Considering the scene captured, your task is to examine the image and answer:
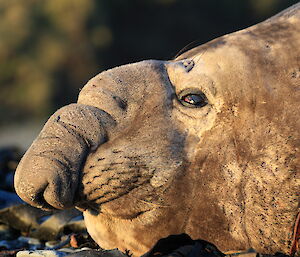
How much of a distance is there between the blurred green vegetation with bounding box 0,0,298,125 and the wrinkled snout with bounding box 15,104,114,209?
35.4 ft

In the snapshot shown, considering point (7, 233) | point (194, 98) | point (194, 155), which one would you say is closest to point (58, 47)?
point (7, 233)

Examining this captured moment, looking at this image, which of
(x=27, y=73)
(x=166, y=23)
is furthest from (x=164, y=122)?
(x=166, y=23)

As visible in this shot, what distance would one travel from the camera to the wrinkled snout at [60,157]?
8.04 feet

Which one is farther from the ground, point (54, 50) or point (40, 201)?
point (40, 201)

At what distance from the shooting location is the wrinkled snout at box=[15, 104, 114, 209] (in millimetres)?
2451

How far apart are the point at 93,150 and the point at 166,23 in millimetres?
16633

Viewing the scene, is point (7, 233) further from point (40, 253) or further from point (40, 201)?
point (40, 201)

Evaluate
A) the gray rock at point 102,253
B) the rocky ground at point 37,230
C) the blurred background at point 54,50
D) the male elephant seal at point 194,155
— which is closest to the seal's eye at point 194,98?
the male elephant seal at point 194,155

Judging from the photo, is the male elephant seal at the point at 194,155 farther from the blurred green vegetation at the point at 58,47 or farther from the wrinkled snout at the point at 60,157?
the blurred green vegetation at the point at 58,47

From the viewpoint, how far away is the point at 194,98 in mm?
2631

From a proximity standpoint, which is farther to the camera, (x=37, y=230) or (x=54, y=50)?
(x=54, y=50)

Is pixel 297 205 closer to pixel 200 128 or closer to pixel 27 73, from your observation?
pixel 200 128

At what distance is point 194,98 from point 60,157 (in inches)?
25.4

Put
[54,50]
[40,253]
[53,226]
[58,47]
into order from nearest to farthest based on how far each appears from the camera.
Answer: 1. [40,253]
2. [53,226]
3. [54,50]
4. [58,47]
